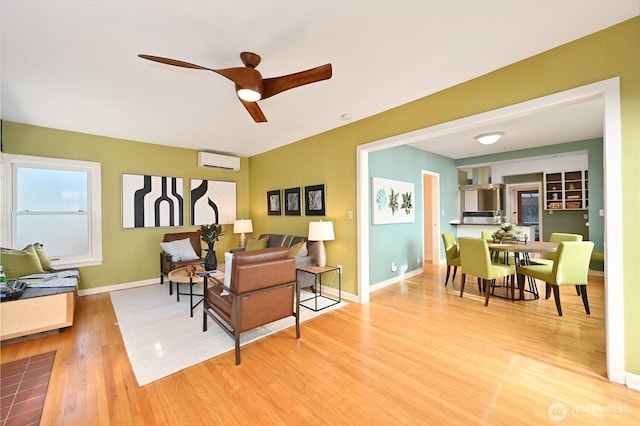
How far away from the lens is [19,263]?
10.8ft

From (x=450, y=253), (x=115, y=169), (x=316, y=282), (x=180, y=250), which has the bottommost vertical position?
(x=316, y=282)

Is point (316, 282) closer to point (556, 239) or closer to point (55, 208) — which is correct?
point (556, 239)

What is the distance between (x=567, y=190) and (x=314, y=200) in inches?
237

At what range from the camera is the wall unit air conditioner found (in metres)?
5.32

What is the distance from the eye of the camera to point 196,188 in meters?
5.35

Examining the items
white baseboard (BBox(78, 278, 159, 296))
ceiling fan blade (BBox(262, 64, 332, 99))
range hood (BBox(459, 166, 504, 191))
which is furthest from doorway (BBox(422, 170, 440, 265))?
white baseboard (BBox(78, 278, 159, 296))

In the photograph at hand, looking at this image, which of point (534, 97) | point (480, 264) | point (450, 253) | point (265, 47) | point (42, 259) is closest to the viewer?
point (265, 47)

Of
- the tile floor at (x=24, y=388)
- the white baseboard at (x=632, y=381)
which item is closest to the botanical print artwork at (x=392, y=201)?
the white baseboard at (x=632, y=381)

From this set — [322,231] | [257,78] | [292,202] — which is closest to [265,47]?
[257,78]

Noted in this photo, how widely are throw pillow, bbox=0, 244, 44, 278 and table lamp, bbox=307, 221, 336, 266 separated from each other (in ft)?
12.0

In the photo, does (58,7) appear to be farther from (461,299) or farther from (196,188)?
(461,299)

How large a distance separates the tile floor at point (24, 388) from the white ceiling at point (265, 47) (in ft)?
8.65

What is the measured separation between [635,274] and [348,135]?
10.5 feet

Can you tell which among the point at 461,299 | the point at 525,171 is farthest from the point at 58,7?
the point at 525,171
